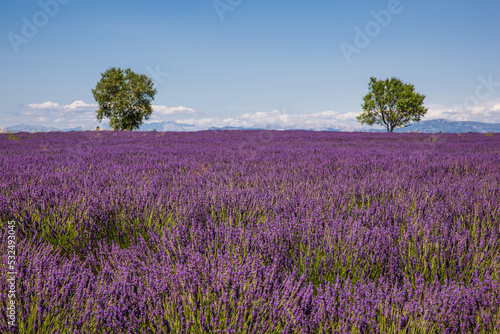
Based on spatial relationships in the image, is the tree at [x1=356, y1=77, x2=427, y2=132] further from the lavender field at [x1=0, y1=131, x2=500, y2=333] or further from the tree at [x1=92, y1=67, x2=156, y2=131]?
the lavender field at [x1=0, y1=131, x2=500, y2=333]

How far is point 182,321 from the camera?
97 centimetres

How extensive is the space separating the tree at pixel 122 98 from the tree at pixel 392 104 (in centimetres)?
2402

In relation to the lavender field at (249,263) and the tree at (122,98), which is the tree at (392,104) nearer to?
the tree at (122,98)

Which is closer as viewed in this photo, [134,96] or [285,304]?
[285,304]

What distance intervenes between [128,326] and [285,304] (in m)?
0.55

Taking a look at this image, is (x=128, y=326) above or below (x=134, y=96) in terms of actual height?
below

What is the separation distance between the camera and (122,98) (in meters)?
30.8

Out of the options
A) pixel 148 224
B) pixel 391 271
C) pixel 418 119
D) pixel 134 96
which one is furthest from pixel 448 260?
pixel 418 119

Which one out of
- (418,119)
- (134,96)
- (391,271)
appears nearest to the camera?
(391,271)

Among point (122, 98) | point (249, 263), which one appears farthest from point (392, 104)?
point (249, 263)

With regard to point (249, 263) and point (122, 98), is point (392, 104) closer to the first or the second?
point (122, 98)

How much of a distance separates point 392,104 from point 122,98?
29515 millimetres

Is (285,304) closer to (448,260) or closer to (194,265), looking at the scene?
(194,265)

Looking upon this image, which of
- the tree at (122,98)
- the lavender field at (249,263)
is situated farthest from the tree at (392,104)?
the lavender field at (249,263)
